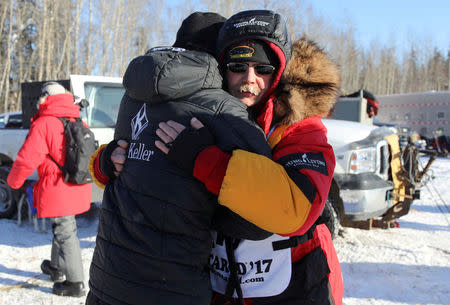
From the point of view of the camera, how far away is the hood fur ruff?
1567 mm

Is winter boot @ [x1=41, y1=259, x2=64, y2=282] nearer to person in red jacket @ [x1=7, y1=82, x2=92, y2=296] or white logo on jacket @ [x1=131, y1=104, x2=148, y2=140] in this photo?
person in red jacket @ [x1=7, y1=82, x2=92, y2=296]

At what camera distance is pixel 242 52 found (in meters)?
1.65

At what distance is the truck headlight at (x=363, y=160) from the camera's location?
4.54 meters

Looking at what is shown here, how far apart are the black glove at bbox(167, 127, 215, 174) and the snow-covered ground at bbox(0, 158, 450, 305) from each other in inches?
107

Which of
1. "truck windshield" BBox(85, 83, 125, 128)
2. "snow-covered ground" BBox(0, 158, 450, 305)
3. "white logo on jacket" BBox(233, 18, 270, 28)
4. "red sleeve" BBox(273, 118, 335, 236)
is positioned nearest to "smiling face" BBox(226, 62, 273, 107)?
→ "white logo on jacket" BBox(233, 18, 270, 28)

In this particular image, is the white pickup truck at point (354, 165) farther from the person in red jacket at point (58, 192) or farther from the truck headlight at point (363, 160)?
the person in red jacket at point (58, 192)

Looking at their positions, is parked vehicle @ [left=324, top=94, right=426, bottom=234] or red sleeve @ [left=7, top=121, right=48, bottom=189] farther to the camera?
parked vehicle @ [left=324, top=94, right=426, bottom=234]

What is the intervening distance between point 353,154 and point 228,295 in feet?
11.4

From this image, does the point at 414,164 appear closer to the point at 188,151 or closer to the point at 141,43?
the point at 188,151

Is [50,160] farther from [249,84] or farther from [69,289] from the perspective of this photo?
[249,84]

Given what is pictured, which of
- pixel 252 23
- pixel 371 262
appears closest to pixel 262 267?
pixel 252 23

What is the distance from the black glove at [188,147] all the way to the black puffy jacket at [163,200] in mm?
33

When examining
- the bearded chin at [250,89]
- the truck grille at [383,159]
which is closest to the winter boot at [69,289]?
the bearded chin at [250,89]

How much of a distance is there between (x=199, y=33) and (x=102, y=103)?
4.15m
